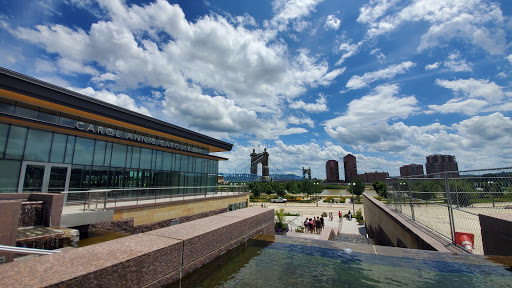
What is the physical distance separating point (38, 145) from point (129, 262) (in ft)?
53.3

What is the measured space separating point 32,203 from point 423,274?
1144 cm

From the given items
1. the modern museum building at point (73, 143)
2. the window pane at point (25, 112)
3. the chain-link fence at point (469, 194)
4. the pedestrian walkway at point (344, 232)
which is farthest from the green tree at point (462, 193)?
the window pane at point (25, 112)

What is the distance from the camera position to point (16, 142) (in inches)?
513

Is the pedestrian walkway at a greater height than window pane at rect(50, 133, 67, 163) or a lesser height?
lesser

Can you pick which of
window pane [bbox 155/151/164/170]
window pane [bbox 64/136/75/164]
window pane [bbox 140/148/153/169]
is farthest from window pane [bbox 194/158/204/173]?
window pane [bbox 64/136/75/164]

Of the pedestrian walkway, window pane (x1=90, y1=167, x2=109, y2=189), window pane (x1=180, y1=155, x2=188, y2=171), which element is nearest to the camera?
the pedestrian walkway

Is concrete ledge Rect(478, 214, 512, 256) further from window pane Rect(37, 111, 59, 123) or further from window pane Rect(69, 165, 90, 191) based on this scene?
window pane Rect(37, 111, 59, 123)

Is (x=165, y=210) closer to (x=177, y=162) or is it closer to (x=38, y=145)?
(x=38, y=145)

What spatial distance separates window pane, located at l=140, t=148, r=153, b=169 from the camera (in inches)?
819

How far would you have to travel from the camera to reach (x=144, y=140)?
21078mm

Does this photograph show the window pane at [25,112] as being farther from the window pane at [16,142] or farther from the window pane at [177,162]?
the window pane at [177,162]

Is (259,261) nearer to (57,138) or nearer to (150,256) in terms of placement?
(150,256)

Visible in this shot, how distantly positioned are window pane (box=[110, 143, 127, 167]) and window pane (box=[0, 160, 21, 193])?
5617mm

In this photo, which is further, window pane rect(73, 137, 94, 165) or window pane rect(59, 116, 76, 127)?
window pane rect(73, 137, 94, 165)
